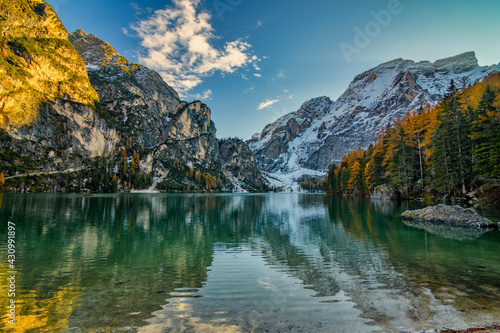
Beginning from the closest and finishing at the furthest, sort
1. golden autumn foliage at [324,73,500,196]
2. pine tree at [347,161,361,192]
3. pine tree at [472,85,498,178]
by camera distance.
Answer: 1. pine tree at [472,85,498,178]
2. golden autumn foliage at [324,73,500,196]
3. pine tree at [347,161,361,192]

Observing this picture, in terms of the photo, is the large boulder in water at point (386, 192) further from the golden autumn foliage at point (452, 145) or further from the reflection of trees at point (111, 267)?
the reflection of trees at point (111, 267)

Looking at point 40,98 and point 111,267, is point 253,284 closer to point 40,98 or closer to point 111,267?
point 111,267

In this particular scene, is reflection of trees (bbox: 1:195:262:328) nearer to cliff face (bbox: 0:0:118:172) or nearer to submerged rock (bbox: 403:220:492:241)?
submerged rock (bbox: 403:220:492:241)

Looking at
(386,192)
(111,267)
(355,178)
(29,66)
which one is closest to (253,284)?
(111,267)

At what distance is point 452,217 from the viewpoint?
23.9 meters

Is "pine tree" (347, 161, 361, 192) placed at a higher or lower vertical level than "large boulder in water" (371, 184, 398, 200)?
higher

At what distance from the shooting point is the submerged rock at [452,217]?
71.1ft

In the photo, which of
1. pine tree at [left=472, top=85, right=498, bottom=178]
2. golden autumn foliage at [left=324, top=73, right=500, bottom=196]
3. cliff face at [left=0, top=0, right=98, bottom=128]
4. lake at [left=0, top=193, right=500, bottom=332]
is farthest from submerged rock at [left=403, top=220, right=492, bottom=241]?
cliff face at [left=0, top=0, right=98, bottom=128]

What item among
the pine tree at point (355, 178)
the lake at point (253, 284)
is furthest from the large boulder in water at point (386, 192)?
the lake at point (253, 284)

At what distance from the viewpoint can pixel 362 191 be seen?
88.0 metres

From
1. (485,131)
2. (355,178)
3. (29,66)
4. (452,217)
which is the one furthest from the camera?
(29,66)

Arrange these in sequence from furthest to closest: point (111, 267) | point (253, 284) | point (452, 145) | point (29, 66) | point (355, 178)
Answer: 1. point (29, 66)
2. point (355, 178)
3. point (452, 145)
4. point (111, 267)
5. point (253, 284)

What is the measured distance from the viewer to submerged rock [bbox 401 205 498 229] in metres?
21.7

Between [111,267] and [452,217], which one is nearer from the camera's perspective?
[111,267]
